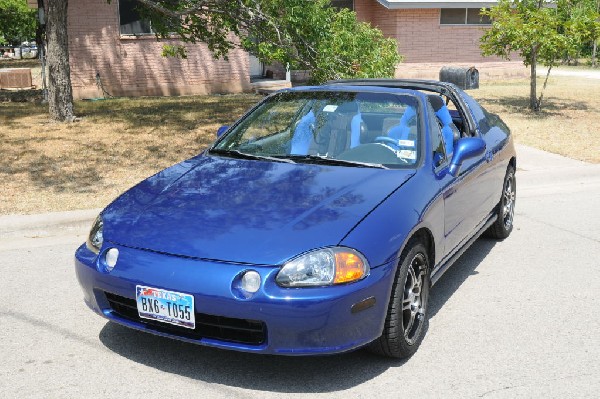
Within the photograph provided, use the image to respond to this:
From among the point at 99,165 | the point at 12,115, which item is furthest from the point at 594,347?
the point at 12,115

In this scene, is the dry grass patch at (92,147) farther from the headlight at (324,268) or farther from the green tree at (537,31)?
the green tree at (537,31)

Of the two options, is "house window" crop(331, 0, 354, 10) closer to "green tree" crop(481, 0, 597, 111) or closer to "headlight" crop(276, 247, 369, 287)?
"green tree" crop(481, 0, 597, 111)

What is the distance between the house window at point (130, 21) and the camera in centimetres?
1777

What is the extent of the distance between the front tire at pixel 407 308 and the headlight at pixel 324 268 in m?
0.36

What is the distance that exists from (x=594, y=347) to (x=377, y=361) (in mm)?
1325

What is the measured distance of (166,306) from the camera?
3.59m

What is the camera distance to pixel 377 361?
158 inches

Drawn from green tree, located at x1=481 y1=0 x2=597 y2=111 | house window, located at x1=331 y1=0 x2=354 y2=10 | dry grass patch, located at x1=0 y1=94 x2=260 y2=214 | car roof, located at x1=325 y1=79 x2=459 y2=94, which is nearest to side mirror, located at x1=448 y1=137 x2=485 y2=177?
car roof, located at x1=325 y1=79 x2=459 y2=94

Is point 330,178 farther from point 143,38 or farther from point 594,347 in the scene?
point 143,38

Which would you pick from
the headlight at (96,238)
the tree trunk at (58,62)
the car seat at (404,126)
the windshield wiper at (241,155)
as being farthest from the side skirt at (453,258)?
the tree trunk at (58,62)

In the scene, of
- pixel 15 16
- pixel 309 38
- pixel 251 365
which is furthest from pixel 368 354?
pixel 15 16

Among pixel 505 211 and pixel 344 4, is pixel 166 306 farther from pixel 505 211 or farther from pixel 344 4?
pixel 344 4

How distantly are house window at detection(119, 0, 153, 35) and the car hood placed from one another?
46.4ft

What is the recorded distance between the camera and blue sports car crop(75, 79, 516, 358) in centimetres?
349
